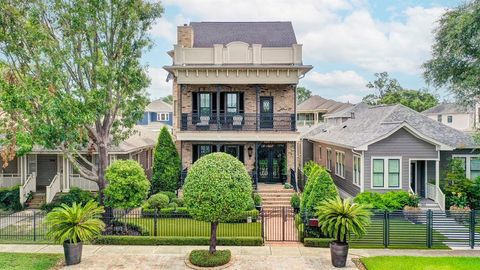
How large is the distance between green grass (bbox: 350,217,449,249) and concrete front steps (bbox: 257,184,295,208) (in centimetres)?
650

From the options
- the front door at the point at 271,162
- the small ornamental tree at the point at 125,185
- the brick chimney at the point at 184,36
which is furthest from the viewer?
the front door at the point at 271,162

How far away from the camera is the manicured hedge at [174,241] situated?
46.4 feet

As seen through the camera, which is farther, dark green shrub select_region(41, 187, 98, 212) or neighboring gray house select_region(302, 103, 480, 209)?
dark green shrub select_region(41, 187, 98, 212)

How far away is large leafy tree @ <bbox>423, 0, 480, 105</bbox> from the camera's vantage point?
58.1 ft

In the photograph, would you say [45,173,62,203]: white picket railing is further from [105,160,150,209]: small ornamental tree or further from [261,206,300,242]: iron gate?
[261,206,300,242]: iron gate

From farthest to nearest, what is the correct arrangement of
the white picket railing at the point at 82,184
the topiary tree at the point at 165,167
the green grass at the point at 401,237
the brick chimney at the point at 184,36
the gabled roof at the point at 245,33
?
the gabled roof at the point at 245,33
the brick chimney at the point at 184,36
the white picket railing at the point at 82,184
the topiary tree at the point at 165,167
the green grass at the point at 401,237

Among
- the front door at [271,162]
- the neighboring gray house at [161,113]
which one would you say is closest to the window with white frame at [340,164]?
the front door at [271,162]

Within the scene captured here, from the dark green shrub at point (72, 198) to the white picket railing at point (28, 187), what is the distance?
1654mm

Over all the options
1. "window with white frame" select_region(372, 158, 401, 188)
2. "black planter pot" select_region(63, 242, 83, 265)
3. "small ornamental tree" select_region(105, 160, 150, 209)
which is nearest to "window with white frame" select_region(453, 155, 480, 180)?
"window with white frame" select_region(372, 158, 401, 188)

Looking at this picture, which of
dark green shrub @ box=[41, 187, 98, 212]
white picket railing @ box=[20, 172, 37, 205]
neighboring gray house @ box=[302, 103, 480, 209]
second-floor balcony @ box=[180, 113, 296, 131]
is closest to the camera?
neighboring gray house @ box=[302, 103, 480, 209]

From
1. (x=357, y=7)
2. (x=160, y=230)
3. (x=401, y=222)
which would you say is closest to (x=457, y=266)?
(x=401, y=222)

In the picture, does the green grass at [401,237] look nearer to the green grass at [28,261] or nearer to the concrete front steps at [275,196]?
the concrete front steps at [275,196]

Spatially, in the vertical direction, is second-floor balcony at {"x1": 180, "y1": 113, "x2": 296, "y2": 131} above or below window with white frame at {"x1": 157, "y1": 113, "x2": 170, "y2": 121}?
below

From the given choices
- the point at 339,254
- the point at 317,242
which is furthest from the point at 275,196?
the point at 339,254
